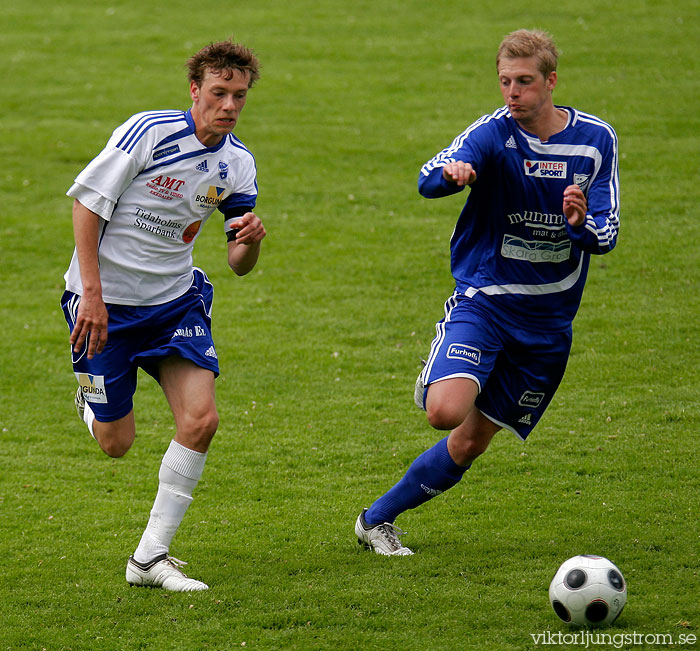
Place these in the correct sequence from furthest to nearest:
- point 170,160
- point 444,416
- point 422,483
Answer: point 422,483
point 170,160
point 444,416

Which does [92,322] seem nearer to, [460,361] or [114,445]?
[114,445]

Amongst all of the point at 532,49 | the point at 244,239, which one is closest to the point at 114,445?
the point at 244,239

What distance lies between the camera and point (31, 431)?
7.70m

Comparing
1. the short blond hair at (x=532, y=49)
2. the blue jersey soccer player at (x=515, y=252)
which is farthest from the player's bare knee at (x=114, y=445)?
the short blond hair at (x=532, y=49)

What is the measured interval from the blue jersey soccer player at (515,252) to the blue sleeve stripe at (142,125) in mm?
1388

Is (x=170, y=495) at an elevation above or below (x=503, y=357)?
below

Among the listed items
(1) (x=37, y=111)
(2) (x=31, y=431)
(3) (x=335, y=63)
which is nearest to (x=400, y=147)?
(3) (x=335, y=63)

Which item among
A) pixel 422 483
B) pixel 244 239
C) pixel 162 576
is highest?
pixel 244 239

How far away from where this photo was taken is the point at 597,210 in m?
4.92

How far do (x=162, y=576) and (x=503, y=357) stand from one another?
7.09 feet

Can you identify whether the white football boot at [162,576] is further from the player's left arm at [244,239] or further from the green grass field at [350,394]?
the player's left arm at [244,239]

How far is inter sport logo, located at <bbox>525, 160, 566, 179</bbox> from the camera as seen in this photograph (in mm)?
5062

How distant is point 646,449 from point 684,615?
7.97 ft

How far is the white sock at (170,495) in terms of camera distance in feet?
16.8
